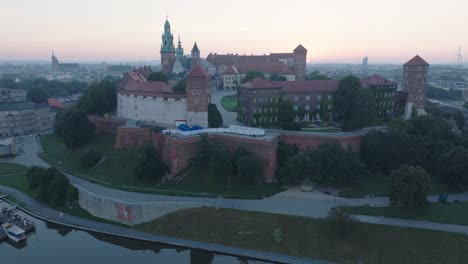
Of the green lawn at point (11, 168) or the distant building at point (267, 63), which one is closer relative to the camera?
the green lawn at point (11, 168)

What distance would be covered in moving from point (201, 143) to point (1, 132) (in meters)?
46.8

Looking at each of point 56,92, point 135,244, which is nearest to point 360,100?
point 135,244

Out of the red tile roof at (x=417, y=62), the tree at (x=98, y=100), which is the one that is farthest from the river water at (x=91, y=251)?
the red tile roof at (x=417, y=62)

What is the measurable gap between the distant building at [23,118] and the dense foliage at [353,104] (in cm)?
5485

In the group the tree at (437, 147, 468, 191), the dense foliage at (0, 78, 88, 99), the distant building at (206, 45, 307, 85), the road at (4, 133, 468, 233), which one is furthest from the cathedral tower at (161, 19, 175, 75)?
the tree at (437, 147, 468, 191)

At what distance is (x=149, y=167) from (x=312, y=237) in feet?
58.7

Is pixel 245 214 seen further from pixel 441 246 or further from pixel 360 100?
pixel 360 100

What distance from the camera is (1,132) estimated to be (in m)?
68.7

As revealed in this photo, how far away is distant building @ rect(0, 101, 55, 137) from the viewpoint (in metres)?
68.9

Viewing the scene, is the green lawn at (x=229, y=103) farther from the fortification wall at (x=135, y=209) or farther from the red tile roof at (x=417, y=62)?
the fortification wall at (x=135, y=209)

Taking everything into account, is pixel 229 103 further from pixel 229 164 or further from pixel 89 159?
pixel 229 164

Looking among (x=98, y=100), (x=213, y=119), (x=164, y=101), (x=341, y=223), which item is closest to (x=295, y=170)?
(x=341, y=223)

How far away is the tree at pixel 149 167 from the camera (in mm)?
39250

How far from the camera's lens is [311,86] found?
2078 inches
